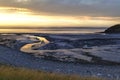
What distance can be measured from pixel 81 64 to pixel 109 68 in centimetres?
346

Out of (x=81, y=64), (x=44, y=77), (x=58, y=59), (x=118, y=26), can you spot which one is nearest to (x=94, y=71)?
(x=81, y=64)

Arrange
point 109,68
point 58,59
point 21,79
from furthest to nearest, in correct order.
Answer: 1. point 58,59
2. point 109,68
3. point 21,79

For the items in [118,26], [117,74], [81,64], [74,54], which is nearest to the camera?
[117,74]

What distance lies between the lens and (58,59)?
39.8 m

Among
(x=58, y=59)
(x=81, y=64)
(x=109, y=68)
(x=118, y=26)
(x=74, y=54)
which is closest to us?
(x=109, y=68)

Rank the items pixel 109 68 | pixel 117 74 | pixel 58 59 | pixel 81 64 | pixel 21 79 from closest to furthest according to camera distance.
Answer: pixel 21 79, pixel 117 74, pixel 109 68, pixel 81 64, pixel 58 59

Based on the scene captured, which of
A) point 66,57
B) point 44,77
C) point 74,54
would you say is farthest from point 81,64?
point 44,77

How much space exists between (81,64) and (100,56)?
6516mm

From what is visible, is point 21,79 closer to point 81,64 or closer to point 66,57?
point 81,64

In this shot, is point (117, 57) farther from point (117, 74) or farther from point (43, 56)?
point (117, 74)

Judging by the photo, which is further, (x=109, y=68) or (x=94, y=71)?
(x=109, y=68)

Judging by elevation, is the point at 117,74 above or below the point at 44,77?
below

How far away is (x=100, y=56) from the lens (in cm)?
4219

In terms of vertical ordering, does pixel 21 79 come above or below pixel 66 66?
above
